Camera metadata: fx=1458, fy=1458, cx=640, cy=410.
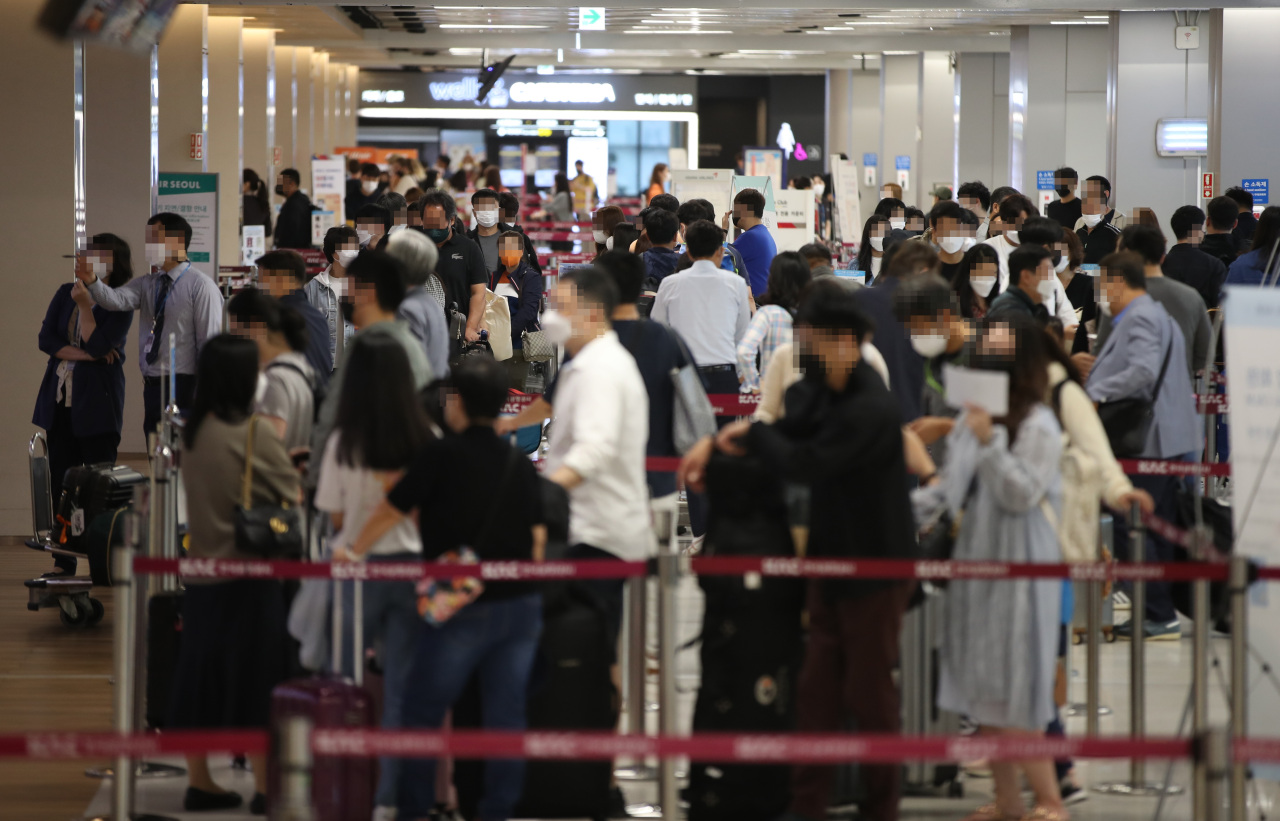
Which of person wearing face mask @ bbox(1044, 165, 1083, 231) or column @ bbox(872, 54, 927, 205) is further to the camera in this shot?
column @ bbox(872, 54, 927, 205)

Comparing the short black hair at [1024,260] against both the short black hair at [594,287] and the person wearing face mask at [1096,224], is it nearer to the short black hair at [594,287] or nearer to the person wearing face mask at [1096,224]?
the short black hair at [594,287]

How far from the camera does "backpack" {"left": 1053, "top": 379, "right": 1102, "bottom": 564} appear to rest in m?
4.32

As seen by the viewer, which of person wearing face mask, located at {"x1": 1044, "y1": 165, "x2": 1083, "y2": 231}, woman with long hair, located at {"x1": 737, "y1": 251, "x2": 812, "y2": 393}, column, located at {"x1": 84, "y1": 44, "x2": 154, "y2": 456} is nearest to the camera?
woman with long hair, located at {"x1": 737, "y1": 251, "x2": 812, "y2": 393}

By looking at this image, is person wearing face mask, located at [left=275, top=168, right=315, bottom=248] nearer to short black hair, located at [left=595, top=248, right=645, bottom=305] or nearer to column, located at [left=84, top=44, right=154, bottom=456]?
column, located at [left=84, top=44, right=154, bottom=456]

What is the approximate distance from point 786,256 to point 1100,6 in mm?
7965

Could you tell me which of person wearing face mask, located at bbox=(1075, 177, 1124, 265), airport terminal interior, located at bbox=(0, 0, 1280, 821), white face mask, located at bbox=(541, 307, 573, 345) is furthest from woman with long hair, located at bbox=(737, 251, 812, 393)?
person wearing face mask, located at bbox=(1075, 177, 1124, 265)

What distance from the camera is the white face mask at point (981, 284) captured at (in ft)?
22.8

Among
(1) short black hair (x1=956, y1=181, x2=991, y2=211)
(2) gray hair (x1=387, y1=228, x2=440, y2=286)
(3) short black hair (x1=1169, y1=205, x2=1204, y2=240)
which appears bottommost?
(2) gray hair (x1=387, y1=228, x2=440, y2=286)

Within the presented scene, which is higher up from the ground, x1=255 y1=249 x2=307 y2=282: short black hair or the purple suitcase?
x1=255 y1=249 x2=307 y2=282: short black hair

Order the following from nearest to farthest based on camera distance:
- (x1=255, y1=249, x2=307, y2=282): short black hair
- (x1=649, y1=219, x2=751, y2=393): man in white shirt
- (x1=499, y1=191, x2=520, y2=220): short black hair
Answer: (x1=255, y1=249, x2=307, y2=282): short black hair < (x1=649, y1=219, x2=751, y2=393): man in white shirt < (x1=499, y1=191, x2=520, y2=220): short black hair

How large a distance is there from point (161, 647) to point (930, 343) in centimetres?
274

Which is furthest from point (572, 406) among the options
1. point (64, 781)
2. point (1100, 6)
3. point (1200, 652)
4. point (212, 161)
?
point (212, 161)

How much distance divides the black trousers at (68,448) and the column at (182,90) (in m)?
6.28

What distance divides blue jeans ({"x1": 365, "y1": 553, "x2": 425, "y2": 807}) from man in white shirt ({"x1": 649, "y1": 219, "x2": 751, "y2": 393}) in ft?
11.3
